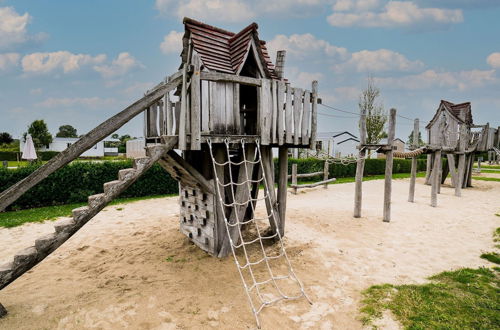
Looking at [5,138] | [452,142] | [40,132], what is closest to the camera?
[452,142]

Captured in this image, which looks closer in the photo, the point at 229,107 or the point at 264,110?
the point at 229,107

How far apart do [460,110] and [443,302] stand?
54.5 ft

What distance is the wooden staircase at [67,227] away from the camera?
382 cm

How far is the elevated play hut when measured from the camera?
168 inches

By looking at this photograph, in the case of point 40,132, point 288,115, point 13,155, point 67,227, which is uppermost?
point 40,132

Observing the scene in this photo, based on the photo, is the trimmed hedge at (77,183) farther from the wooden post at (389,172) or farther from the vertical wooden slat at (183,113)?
the wooden post at (389,172)

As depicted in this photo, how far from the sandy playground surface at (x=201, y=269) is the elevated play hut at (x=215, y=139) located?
0.44 meters

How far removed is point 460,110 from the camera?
17188 mm

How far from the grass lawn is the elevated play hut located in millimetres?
Answer: 1391

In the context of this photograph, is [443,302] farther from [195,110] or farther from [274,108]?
[195,110]

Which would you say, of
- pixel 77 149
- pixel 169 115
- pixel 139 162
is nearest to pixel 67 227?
pixel 77 149

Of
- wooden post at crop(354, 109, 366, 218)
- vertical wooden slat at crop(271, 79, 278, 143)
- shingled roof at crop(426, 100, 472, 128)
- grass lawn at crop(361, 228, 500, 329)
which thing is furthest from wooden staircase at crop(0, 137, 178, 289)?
shingled roof at crop(426, 100, 472, 128)

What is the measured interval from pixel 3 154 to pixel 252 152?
46.9 m

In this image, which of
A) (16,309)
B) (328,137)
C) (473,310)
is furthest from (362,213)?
(328,137)
